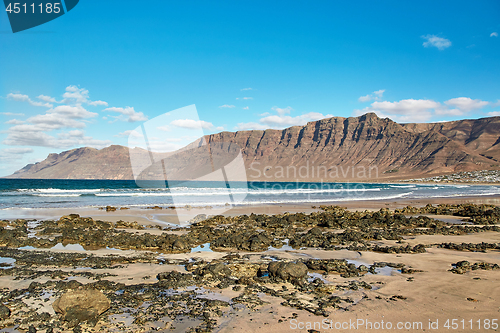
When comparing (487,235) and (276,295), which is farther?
(487,235)

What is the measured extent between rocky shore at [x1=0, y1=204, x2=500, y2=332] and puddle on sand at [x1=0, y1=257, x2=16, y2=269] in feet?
0.09

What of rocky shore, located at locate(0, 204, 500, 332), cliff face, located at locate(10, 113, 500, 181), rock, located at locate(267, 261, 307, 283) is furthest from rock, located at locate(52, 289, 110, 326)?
cliff face, located at locate(10, 113, 500, 181)

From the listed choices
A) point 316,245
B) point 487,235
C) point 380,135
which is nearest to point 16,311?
point 316,245

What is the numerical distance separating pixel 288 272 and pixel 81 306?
402 cm

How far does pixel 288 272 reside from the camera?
643cm

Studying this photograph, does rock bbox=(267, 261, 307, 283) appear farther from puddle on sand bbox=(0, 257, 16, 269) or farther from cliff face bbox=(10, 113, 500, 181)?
cliff face bbox=(10, 113, 500, 181)

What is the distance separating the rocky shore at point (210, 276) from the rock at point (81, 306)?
0.02 meters

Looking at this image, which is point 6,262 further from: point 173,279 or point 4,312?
point 173,279

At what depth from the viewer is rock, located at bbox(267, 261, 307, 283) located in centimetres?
637

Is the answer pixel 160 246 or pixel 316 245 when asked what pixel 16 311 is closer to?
pixel 160 246

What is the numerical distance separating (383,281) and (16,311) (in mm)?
7171

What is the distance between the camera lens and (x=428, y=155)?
5153 inches

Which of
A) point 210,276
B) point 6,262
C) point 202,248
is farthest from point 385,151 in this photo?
point 6,262

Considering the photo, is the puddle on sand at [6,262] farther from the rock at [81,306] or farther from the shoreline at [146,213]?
Result: the shoreline at [146,213]
